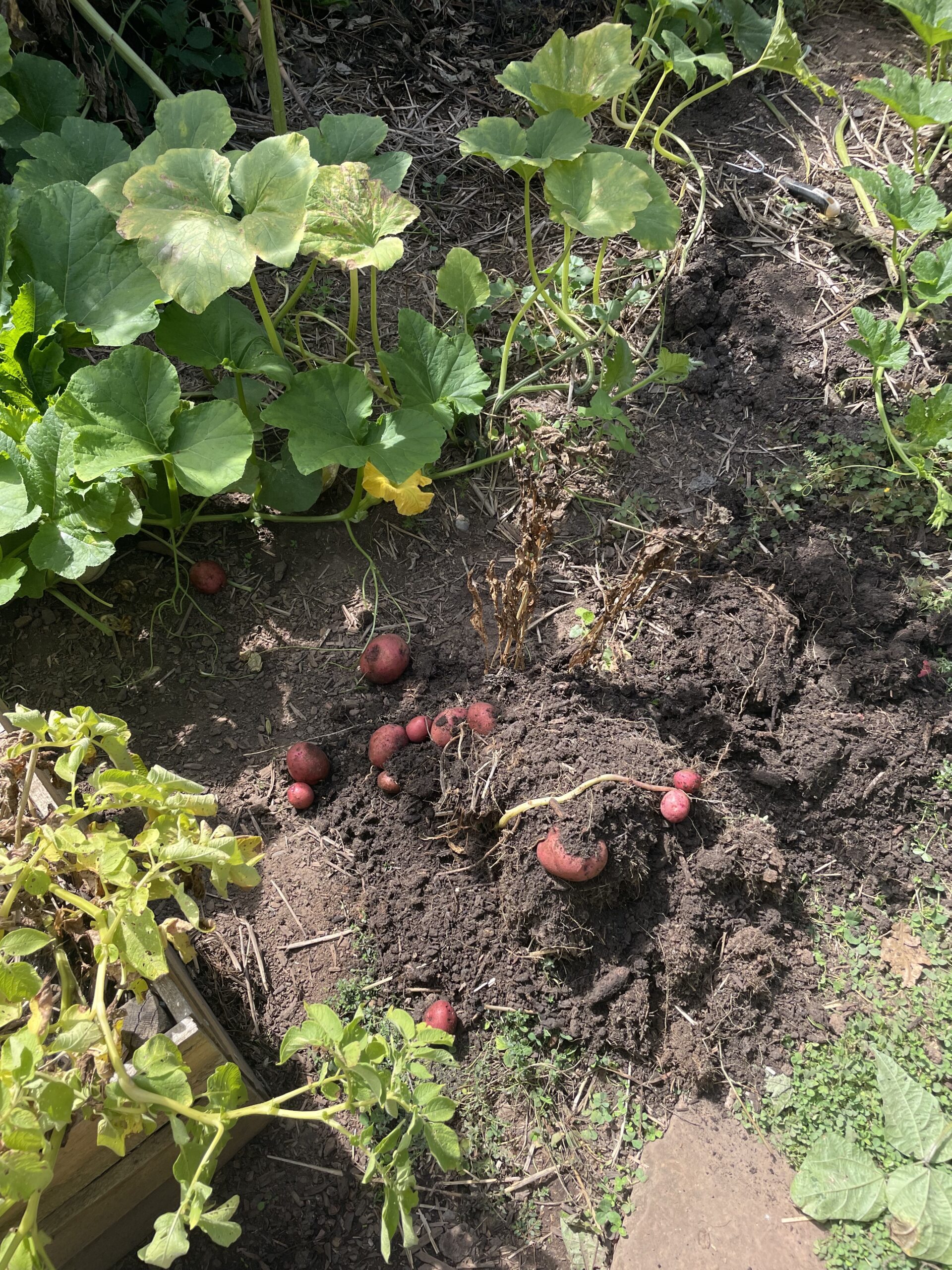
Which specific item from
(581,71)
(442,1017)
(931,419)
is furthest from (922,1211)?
(581,71)

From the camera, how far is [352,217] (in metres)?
2.10

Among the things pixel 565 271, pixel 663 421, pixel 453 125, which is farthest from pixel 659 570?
pixel 453 125

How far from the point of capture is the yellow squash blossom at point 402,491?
2381 mm

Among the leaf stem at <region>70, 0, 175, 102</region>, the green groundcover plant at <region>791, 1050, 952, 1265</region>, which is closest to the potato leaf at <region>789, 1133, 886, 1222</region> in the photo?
the green groundcover plant at <region>791, 1050, 952, 1265</region>

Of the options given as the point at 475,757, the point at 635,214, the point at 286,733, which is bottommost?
the point at 286,733

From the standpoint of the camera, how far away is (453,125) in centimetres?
321

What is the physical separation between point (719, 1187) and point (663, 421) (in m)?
2.11

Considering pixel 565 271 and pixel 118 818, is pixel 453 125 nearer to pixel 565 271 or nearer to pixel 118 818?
pixel 565 271

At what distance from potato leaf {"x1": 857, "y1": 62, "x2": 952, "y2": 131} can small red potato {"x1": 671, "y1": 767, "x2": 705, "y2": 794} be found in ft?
7.79

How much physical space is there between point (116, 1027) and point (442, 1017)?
2.55 feet

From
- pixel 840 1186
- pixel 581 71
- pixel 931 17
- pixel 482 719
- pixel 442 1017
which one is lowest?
pixel 442 1017

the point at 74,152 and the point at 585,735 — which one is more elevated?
the point at 74,152

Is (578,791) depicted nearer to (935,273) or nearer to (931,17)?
(935,273)

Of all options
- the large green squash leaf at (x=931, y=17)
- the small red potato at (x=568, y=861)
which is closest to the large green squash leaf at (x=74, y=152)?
the small red potato at (x=568, y=861)
